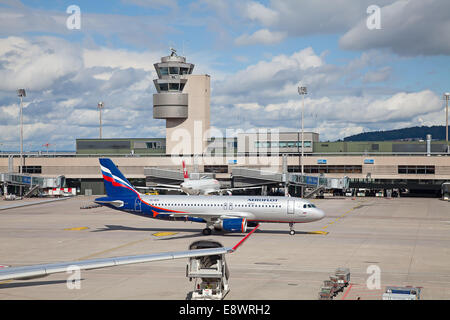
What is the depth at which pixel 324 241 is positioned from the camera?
4894 centimetres

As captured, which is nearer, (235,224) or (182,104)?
(235,224)

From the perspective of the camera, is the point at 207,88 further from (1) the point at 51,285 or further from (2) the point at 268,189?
(1) the point at 51,285

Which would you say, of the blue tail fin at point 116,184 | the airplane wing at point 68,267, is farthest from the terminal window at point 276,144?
the airplane wing at point 68,267

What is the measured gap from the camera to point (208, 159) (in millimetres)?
128125

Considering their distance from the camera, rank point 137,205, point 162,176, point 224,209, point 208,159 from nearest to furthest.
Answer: point 224,209 → point 137,205 → point 162,176 → point 208,159

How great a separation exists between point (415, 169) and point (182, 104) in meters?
58.5

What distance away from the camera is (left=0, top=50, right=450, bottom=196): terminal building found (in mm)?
120688

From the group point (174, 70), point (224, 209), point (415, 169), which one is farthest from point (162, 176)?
point (224, 209)

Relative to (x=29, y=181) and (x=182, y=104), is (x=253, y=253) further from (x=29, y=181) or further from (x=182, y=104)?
(x=182, y=104)

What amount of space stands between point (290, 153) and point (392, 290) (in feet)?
377

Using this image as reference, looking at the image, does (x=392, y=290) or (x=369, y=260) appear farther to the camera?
(x=369, y=260)

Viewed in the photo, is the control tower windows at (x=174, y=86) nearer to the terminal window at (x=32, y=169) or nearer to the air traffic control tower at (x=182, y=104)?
the air traffic control tower at (x=182, y=104)
